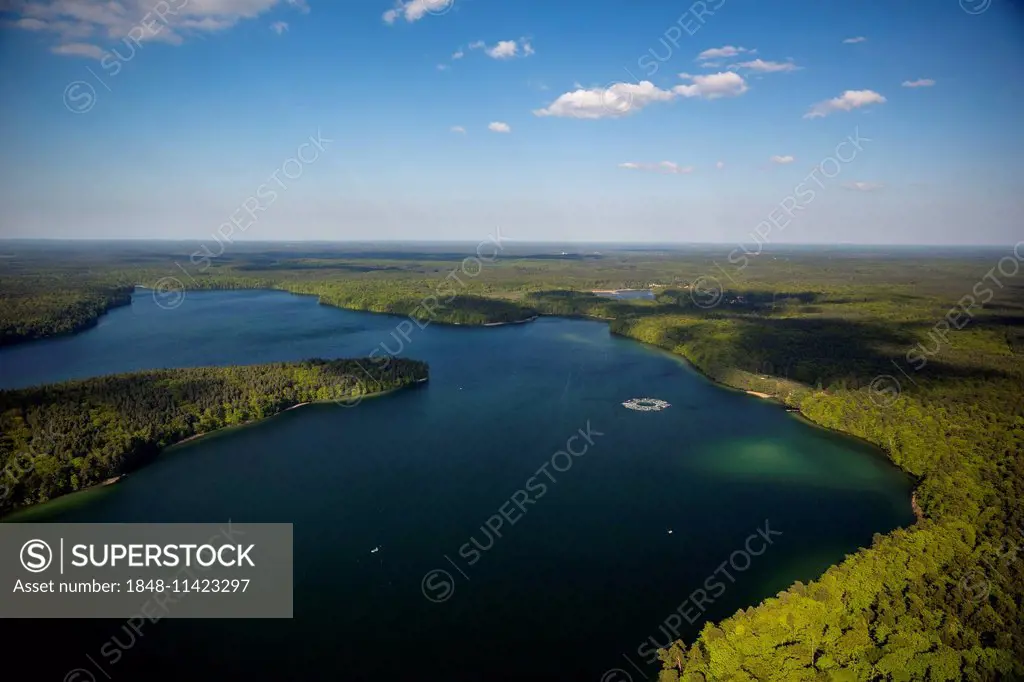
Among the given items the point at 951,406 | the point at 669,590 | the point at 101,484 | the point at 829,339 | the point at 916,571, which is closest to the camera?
the point at 916,571

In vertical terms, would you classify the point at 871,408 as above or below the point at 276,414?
above

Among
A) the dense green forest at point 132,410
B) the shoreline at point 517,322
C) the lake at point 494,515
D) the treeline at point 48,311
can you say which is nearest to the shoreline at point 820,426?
the lake at point 494,515

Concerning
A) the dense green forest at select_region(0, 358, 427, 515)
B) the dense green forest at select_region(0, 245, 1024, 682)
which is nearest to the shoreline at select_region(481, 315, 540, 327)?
the dense green forest at select_region(0, 245, 1024, 682)

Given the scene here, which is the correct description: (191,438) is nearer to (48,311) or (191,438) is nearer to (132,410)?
(132,410)

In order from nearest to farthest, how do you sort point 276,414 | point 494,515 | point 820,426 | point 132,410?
1. point 494,515
2. point 132,410
3. point 820,426
4. point 276,414

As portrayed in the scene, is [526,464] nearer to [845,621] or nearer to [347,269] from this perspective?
[845,621]

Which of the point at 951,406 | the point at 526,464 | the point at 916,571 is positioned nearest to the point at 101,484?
the point at 526,464

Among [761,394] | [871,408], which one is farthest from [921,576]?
[761,394]
